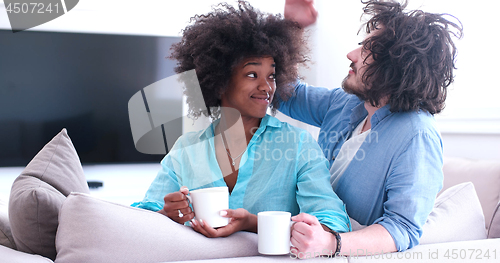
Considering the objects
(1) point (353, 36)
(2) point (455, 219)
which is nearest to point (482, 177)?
(2) point (455, 219)

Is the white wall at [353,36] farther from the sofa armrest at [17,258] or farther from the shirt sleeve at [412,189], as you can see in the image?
the sofa armrest at [17,258]

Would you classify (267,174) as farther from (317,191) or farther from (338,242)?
(338,242)

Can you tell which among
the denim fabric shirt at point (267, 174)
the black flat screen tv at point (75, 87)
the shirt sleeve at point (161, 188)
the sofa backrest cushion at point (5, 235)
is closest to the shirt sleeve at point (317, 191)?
the denim fabric shirt at point (267, 174)

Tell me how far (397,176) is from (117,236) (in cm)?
71

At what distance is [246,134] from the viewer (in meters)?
1.30

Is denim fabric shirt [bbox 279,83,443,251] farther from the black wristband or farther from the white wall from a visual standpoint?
the white wall

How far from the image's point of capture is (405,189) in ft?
3.36

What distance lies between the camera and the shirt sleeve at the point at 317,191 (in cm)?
99

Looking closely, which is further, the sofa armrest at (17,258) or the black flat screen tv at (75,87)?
the black flat screen tv at (75,87)

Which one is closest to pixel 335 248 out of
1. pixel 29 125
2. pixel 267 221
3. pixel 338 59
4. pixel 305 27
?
pixel 267 221

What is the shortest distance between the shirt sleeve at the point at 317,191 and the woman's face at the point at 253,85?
0.17m

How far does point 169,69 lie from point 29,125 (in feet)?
3.84

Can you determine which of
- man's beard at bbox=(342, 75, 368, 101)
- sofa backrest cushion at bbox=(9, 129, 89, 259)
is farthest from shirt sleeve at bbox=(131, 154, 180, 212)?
man's beard at bbox=(342, 75, 368, 101)

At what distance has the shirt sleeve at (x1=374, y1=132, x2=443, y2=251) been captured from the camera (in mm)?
982
